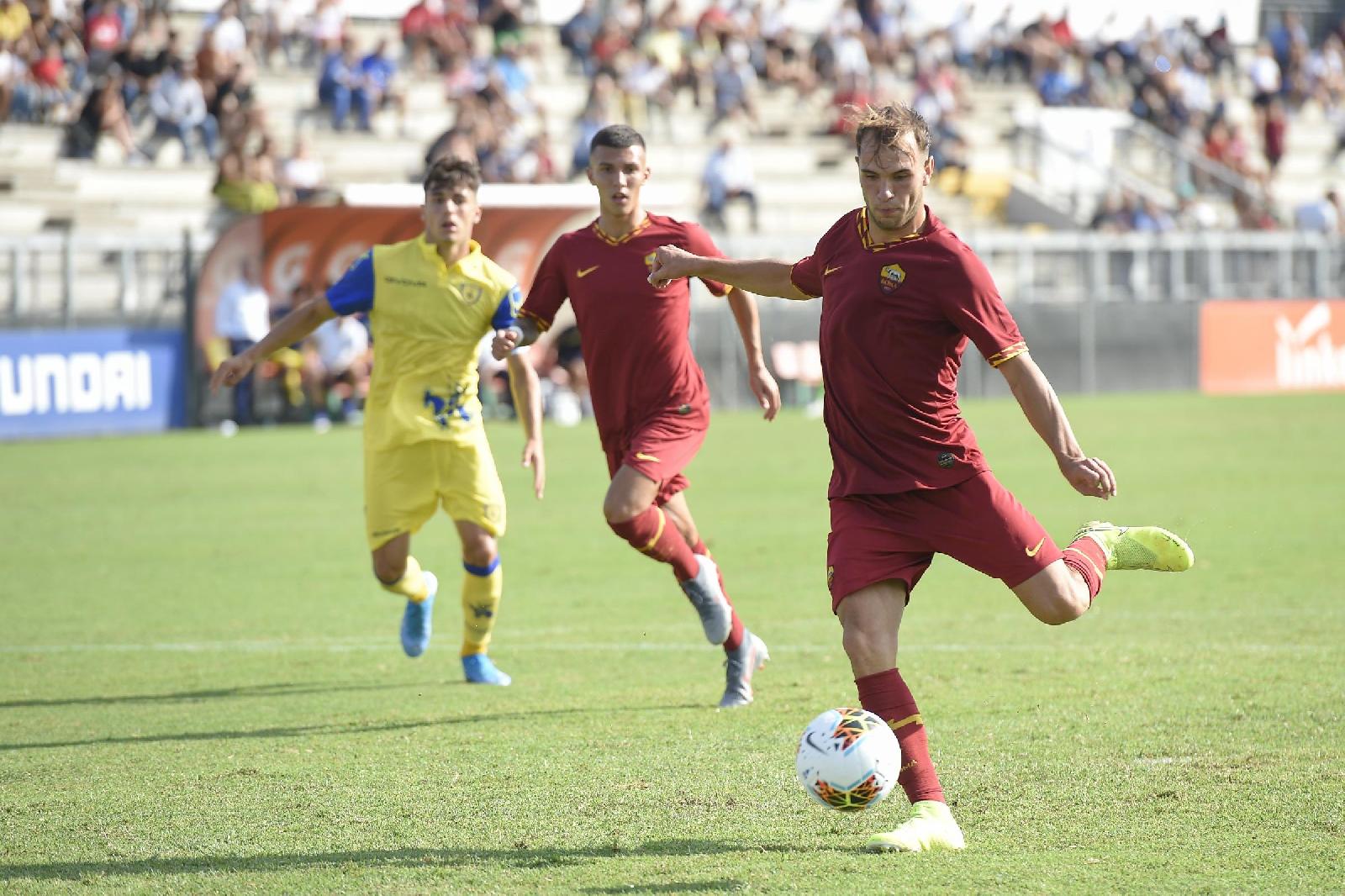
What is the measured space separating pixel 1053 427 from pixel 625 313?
3.04 m

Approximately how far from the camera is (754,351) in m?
8.27

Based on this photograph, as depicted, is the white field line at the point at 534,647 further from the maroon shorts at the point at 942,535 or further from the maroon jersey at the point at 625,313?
the maroon shorts at the point at 942,535

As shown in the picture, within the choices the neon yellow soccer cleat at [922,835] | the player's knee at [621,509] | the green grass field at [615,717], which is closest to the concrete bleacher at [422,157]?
the green grass field at [615,717]

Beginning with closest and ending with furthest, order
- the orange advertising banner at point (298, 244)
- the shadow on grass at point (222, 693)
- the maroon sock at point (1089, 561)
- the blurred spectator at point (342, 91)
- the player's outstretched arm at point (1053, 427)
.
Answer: the player's outstretched arm at point (1053, 427), the maroon sock at point (1089, 561), the shadow on grass at point (222, 693), the orange advertising banner at point (298, 244), the blurred spectator at point (342, 91)

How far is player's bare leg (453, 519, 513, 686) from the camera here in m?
8.48

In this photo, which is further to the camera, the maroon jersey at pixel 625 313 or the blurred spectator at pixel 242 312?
the blurred spectator at pixel 242 312

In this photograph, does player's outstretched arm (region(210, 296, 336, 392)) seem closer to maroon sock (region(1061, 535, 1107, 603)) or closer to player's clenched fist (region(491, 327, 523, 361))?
player's clenched fist (region(491, 327, 523, 361))

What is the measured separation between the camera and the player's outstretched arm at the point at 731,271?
19.9 feet

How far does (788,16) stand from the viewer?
35.8m

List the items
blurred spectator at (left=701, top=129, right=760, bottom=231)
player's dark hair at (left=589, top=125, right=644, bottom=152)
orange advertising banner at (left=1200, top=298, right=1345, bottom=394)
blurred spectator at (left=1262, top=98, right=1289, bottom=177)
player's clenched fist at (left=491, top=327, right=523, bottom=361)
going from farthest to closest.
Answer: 1. blurred spectator at (left=1262, top=98, right=1289, bottom=177)
2. orange advertising banner at (left=1200, top=298, right=1345, bottom=394)
3. blurred spectator at (left=701, top=129, right=760, bottom=231)
4. player's dark hair at (left=589, top=125, right=644, bottom=152)
5. player's clenched fist at (left=491, top=327, right=523, bottom=361)

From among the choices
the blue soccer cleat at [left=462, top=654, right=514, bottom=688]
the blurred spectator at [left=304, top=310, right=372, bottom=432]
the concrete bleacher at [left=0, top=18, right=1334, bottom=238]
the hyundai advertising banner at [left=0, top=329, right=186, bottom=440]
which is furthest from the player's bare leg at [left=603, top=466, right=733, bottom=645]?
the concrete bleacher at [left=0, top=18, right=1334, bottom=238]

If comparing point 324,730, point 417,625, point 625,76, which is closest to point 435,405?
point 417,625

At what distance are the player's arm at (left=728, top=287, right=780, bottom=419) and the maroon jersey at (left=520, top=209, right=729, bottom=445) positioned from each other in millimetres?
107

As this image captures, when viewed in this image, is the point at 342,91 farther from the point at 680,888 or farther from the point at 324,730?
the point at 680,888
